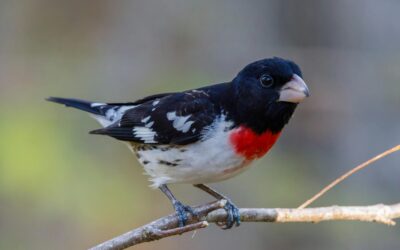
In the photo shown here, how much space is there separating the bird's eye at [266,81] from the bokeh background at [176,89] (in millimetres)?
2641

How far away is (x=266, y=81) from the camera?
2996mm

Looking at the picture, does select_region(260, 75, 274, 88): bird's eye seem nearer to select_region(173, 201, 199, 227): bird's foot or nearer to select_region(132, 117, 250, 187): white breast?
select_region(132, 117, 250, 187): white breast

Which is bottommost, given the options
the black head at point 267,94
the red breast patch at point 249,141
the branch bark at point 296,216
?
the branch bark at point 296,216

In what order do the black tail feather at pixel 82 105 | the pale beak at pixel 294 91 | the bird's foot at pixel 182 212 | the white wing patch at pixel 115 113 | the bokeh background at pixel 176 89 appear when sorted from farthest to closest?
the bokeh background at pixel 176 89 < the black tail feather at pixel 82 105 < the white wing patch at pixel 115 113 < the bird's foot at pixel 182 212 < the pale beak at pixel 294 91

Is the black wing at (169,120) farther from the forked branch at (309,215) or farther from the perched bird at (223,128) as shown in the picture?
the forked branch at (309,215)

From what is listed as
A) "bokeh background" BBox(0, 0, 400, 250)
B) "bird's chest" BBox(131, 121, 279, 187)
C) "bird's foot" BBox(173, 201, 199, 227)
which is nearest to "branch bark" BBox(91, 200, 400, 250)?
"bird's foot" BBox(173, 201, 199, 227)

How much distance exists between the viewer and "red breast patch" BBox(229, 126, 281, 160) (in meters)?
2.99

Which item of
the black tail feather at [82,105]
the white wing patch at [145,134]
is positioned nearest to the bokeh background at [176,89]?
the black tail feather at [82,105]

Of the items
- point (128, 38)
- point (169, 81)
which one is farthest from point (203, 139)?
point (128, 38)

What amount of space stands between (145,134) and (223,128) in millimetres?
432

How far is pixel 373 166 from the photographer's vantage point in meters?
6.41

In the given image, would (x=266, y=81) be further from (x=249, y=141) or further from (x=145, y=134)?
(x=145, y=134)

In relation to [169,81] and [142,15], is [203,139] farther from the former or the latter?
[142,15]

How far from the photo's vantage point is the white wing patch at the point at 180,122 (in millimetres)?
3139
